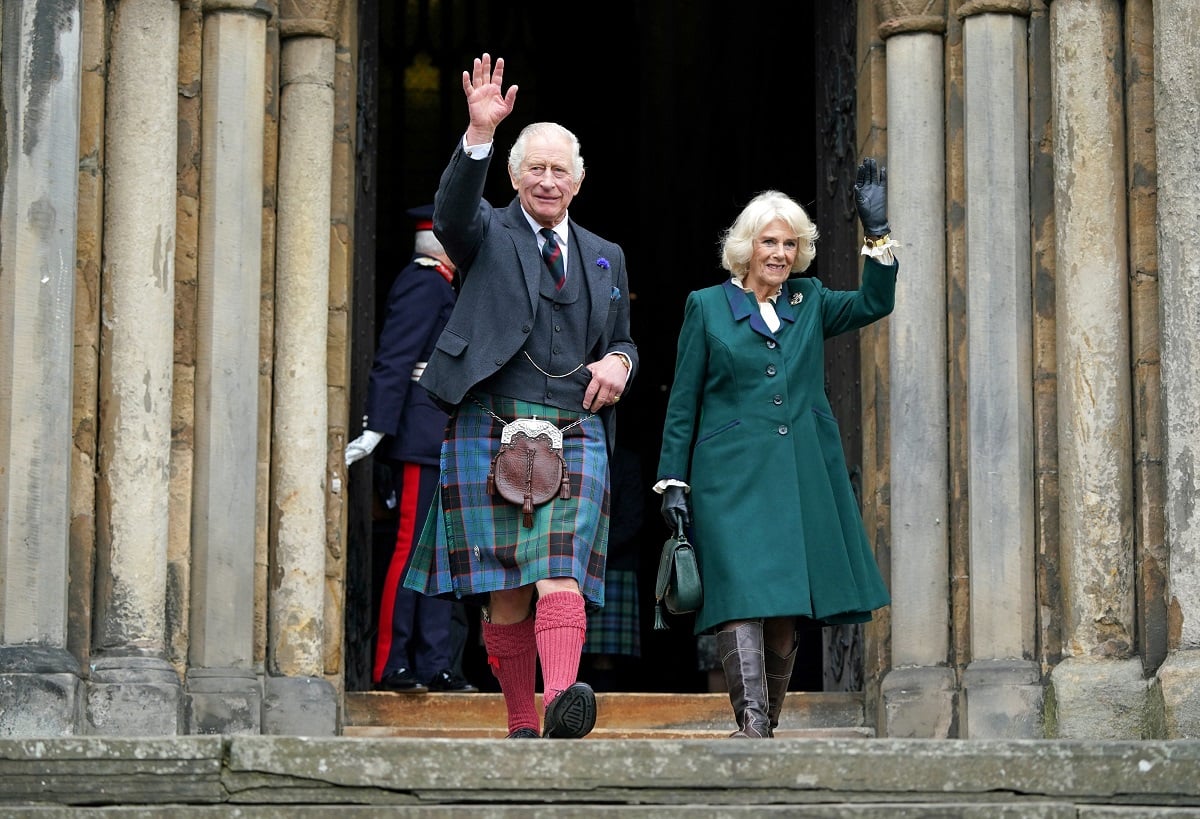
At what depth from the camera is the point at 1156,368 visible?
7617 mm

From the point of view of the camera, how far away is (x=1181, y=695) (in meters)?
7.18

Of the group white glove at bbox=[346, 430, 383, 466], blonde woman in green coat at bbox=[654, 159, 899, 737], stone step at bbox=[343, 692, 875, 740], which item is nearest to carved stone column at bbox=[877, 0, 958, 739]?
stone step at bbox=[343, 692, 875, 740]

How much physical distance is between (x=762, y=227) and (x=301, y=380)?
84.3 inches

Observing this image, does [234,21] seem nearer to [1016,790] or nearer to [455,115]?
[1016,790]

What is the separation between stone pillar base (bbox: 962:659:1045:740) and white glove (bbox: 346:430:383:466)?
2273 mm

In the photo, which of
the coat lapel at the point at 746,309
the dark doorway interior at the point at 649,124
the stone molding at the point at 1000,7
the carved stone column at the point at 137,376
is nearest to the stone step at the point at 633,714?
the carved stone column at the point at 137,376

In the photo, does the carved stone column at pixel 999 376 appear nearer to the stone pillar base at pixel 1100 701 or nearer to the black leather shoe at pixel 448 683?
the stone pillar base at pixel 1100 701

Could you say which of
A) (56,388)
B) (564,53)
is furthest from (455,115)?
(56,388)

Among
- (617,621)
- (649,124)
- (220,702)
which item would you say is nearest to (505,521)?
(220,702)

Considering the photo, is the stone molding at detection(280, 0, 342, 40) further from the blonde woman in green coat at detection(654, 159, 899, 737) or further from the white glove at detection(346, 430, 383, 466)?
the blonde woman in green coat at detection(654, 159, 899, 737)

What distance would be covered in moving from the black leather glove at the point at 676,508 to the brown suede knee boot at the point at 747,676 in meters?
0.32

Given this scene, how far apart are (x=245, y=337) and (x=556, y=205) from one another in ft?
6.10

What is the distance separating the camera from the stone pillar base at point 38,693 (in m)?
7.07

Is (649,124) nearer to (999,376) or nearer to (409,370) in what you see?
(409,370)
